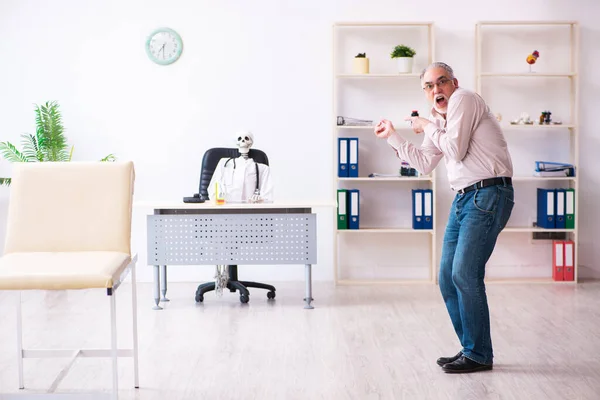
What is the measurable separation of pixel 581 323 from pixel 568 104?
210 cm

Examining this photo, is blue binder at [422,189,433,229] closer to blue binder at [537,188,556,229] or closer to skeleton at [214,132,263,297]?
blue binder at [537,188,556,229]

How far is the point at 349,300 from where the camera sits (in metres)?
5.24

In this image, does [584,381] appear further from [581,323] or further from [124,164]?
[124,164]

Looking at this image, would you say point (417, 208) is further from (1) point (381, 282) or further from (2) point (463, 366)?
(2) point (463, 366)

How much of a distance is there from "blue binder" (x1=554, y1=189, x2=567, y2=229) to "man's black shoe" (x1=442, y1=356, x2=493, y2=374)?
2605 mm

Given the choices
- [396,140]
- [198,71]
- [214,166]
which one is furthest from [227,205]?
[396,140]

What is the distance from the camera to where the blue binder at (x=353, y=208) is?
18.8ft

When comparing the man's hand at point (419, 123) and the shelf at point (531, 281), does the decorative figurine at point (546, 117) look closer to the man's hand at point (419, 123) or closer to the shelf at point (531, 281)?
the shelf at point (531, 281)

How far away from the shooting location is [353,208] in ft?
18.9

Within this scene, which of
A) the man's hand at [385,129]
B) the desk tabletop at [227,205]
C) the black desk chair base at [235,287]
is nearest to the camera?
the man's hand at [385,129]

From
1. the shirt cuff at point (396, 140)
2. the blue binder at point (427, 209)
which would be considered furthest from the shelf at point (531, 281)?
the shirt cuff at point (396, 140)

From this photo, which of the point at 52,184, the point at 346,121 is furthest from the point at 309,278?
the point at 52,184

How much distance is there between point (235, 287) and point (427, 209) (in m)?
1.56

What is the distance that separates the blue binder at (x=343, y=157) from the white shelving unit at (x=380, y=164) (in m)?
0.04
